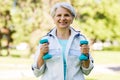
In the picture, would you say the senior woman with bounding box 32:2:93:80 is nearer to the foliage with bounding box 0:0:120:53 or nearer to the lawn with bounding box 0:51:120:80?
the lawn with bounding box 0:51:120:80

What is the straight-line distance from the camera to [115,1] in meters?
30.8

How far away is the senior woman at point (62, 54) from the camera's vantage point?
4.21 m

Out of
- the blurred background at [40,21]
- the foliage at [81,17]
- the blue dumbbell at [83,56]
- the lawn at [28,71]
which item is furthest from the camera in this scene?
the foliage at [81,17]

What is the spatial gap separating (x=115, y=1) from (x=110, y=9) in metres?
0.85

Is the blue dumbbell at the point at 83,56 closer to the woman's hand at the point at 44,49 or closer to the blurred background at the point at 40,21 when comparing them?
the woman's hand at the point at 44,49

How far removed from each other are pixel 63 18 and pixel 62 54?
36 centimetres

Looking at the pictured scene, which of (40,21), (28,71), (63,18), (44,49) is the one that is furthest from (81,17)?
(44,49)

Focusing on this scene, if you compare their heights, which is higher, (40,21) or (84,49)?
(40,21)

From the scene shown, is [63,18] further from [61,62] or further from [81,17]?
[81,17]

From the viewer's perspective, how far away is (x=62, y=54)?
4.21 metres

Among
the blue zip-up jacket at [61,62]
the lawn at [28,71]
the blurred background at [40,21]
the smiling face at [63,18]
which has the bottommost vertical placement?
the lawn at [28,71]

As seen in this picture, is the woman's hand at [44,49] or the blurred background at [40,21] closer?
the woman's hand at [44,49]

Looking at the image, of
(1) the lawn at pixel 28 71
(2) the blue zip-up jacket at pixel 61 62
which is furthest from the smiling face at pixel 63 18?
(1) the lawn at pixel 28 71

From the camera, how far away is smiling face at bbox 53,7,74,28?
425 cm
